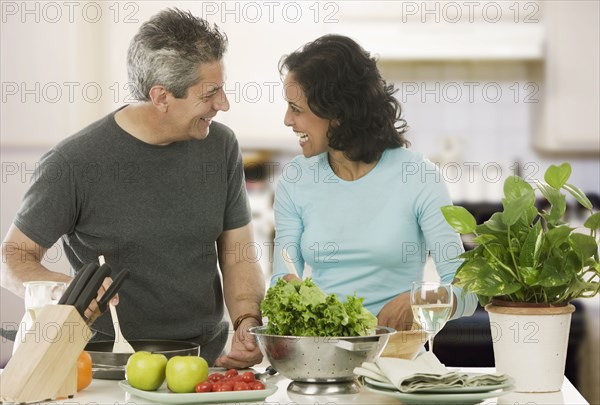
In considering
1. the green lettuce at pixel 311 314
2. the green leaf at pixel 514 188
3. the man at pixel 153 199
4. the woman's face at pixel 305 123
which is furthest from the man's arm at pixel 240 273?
the green leaf at pixel 514 188

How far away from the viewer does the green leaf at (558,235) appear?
135 cm

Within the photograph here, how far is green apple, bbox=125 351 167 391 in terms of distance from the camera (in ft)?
4.56

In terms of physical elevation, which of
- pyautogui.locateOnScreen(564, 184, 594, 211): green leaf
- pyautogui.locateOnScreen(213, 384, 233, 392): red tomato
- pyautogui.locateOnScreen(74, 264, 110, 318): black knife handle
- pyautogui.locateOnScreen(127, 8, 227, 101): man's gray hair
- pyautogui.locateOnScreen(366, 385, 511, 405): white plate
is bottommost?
pyautogui.locateOnScreen(213, 384, 233, 392): red tomato

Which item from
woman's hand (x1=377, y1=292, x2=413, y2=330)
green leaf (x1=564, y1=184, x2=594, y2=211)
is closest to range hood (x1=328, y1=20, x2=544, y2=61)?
woman's hand (x1=377, y1=292, x2=413, y2=330)

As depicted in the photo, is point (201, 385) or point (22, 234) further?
point (22, 234)

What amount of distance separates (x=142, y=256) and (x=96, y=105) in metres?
1.83

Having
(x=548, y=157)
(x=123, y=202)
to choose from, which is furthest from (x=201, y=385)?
(x=548, y=157)

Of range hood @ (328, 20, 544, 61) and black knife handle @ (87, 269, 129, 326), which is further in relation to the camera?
range hood @ (328, 20, 544, 61)

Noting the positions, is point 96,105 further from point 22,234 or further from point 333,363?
point 333,363

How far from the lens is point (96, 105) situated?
366 centimetres

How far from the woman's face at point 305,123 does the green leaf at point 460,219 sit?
68cm

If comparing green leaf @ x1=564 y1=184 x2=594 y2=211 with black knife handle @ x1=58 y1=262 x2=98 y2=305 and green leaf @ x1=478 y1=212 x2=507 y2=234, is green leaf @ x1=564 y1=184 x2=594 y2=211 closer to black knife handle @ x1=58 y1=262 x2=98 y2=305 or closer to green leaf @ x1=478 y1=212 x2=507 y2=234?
green leaf @ x1=478 y1=212 x2=507 y2=234

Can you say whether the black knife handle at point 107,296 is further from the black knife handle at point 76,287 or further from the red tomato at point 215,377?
the red tomato at point 215,377

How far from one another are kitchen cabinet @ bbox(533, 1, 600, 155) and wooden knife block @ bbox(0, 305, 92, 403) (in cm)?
280
